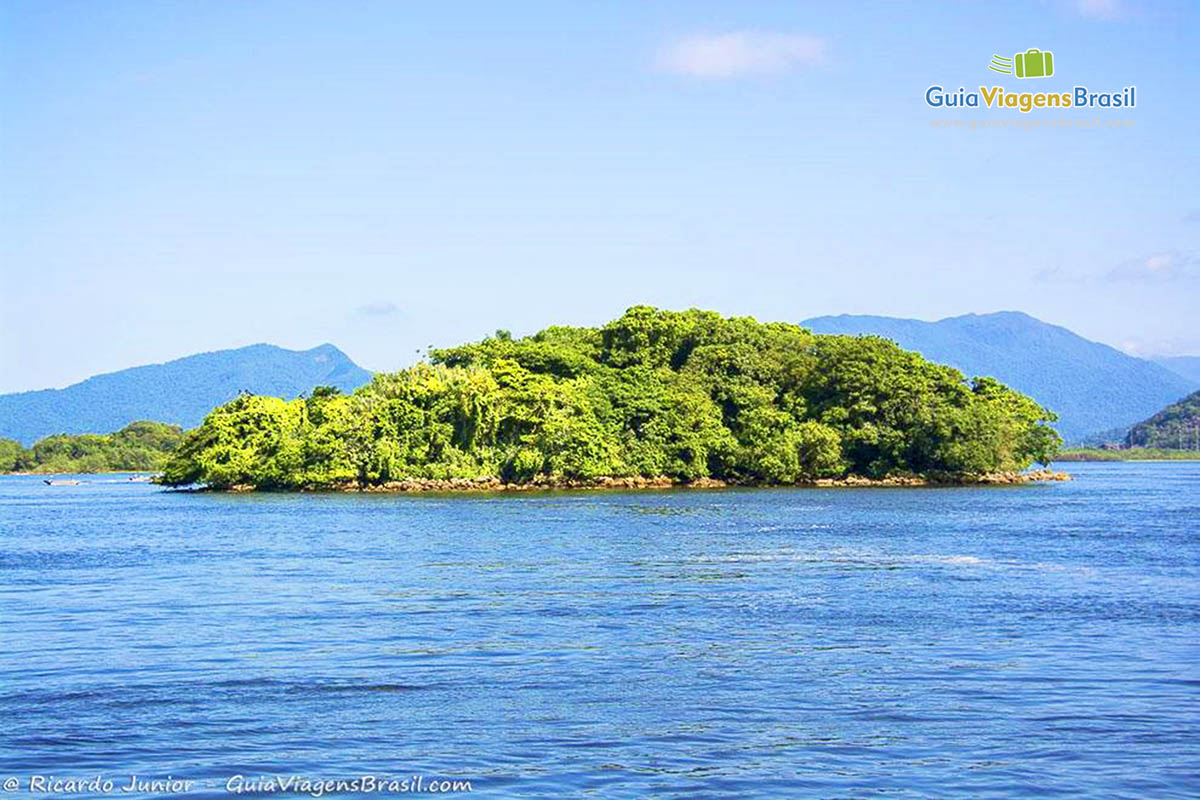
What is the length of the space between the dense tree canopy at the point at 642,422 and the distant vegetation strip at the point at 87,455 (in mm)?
81072

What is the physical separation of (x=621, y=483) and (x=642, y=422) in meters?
4.80

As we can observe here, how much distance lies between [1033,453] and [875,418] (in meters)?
14.1

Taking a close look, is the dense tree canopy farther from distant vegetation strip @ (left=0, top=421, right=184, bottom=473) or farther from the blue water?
distant vegetation strip @ (left=0, top=421, right=184, bottom=473)

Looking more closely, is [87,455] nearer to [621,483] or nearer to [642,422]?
[642,422]

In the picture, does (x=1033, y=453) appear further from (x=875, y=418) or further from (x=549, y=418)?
(x=549, y=418)

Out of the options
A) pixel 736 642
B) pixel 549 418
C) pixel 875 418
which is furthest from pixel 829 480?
pixel 736 642

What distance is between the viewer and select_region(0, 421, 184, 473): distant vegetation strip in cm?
16625

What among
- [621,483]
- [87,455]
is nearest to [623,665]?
[621,483]

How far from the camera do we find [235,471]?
290ft

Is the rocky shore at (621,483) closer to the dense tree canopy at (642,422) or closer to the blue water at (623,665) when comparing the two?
the dense tree canopy at (642,422)

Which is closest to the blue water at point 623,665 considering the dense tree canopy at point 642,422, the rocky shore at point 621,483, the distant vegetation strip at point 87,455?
the rocky shore at point 621,483

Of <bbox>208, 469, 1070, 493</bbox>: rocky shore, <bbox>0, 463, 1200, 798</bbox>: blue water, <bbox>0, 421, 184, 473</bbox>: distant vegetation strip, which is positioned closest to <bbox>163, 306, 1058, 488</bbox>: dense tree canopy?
<bbox>208, 469, 1070, 493</bbox>: rocky shore

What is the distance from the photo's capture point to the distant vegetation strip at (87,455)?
166250mm

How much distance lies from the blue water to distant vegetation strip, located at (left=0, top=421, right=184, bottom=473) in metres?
136
